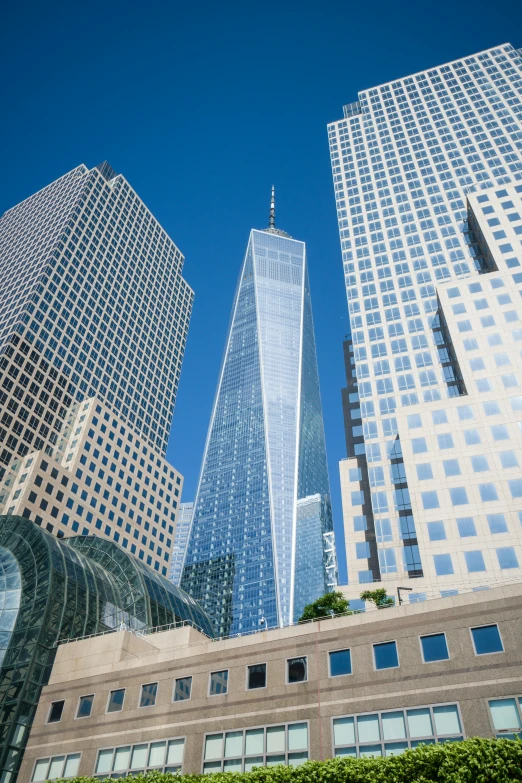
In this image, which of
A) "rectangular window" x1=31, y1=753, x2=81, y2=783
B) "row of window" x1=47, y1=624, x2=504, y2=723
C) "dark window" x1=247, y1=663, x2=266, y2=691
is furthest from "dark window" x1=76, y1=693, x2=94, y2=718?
"dark window" x1=247, y1=663, x2=266, y2=691

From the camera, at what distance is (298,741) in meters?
37.9

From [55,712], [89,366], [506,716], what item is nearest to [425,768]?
[506,716]

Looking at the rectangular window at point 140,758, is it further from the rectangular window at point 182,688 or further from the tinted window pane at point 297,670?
the tinted window pane at point 297,670

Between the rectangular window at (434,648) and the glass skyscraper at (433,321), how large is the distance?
31.8 m

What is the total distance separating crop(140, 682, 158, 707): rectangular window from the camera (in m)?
44.6

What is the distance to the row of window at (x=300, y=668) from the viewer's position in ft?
120

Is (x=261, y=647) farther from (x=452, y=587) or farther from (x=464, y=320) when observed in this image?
(x=464, y=320)

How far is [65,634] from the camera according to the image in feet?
185

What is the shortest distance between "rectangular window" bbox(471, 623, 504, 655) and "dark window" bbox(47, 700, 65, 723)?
30136mm

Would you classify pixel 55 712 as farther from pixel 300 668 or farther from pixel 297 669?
pixel 300 668

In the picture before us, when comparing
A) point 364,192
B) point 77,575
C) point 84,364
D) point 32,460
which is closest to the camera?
point 77,575

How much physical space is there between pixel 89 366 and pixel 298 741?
127 metres

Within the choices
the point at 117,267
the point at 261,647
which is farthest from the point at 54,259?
the point at 261,647

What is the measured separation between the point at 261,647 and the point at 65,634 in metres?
22.0
